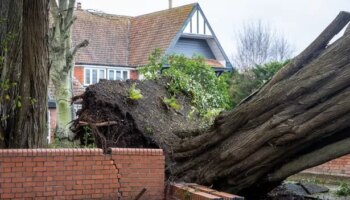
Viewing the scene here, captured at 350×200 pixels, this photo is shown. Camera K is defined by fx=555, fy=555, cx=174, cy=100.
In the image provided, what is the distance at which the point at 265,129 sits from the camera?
8.60 meters

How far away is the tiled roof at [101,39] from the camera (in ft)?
117

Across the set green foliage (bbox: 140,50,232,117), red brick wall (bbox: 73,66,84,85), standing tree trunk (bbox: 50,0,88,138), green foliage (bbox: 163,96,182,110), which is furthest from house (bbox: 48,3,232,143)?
green foliage (bbox: 163,96,182,110)

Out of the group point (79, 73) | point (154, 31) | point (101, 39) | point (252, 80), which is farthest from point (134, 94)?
point (154, 31)

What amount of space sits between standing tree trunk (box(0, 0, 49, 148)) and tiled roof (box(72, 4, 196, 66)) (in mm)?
26119

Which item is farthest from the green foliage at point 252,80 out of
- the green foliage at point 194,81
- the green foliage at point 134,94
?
the green foliage at point 134,94

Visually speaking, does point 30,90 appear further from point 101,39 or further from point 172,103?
point 101,39

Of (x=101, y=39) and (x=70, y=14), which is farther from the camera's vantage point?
(x=101, y=39)

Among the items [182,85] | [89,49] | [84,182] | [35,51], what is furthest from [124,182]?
[89,49]

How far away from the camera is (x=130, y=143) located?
10.2 meters

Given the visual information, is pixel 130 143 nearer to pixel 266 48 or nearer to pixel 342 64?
pixel 342 64

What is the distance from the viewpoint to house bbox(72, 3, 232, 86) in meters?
35.4

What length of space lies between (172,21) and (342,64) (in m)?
29.1

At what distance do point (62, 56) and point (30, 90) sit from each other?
6141mm

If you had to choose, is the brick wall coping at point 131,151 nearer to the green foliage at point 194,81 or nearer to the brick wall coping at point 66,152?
the brick wall coping at point 66,152
